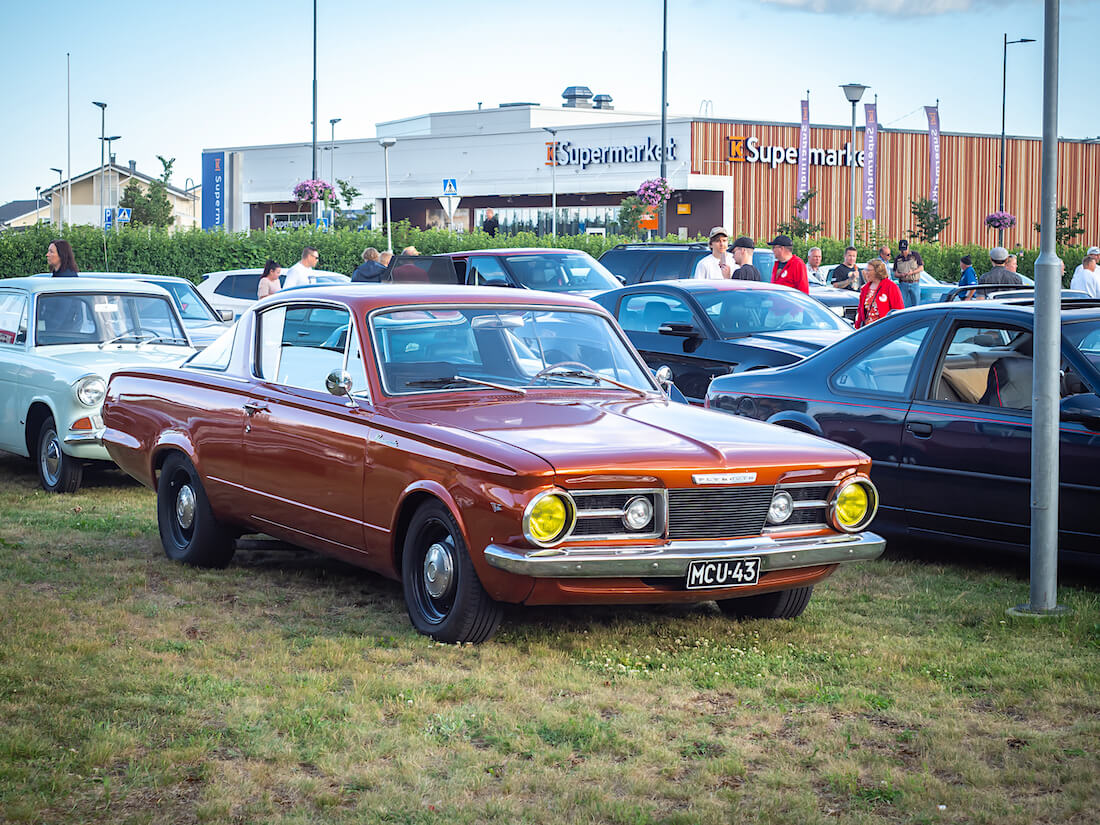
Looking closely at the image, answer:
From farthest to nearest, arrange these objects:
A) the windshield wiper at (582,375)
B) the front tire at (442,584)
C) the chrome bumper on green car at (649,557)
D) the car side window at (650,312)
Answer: the car side window at (650,312)
the windshield wiper at (582,375)
the front tire at (442,584)
the chrome bumper on green car at (649,557)

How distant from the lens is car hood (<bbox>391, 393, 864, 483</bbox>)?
601cm

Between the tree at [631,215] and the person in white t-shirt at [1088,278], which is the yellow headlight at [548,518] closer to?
the person in white t-shirt at [1088,278]

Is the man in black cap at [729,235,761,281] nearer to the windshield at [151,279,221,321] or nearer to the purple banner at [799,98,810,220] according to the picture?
the windshield at [151,279,221,321]

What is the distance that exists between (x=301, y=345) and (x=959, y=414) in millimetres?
3639

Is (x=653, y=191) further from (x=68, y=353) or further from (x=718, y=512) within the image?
(x=718, y=512)

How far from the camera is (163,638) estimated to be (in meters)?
6.61

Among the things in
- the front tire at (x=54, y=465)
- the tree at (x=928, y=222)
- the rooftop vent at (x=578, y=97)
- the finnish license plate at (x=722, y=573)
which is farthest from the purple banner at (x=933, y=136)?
the finnish license plate at (x=722, y=573)

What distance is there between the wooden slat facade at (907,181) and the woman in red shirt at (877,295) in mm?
40526

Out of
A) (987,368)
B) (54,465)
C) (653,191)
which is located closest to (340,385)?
(987,368)

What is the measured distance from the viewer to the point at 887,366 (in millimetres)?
8734

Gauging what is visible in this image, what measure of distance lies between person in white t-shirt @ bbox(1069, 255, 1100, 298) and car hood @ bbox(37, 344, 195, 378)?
11873mm

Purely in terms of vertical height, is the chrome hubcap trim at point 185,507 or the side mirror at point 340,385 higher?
the side mirror at point 340,385

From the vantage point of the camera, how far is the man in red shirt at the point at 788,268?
52.6 ft

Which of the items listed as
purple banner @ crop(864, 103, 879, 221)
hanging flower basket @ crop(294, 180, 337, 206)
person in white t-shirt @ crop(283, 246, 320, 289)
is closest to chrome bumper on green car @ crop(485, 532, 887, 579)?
person in white t-shirt @ crop(283, 246, 320, 289)
